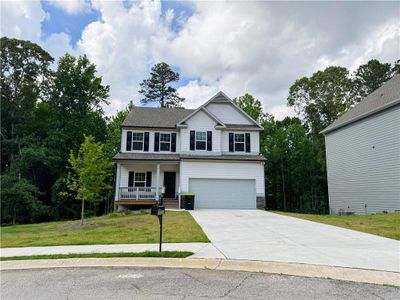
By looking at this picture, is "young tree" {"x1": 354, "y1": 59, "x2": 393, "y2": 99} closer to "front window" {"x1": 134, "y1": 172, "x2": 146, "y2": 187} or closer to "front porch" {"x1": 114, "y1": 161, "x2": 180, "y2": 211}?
"front porch" {"x1": 114, "y1": 161, "x2": 180, "y2": 211}

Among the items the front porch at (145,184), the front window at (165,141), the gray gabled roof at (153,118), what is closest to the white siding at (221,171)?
the front porch at (145,184)

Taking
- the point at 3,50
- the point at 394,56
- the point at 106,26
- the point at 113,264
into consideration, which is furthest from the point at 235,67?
the point at 3,50

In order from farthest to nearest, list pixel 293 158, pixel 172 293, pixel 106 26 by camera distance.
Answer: pixel 293 158, pixel 106 26, pixel 172 293

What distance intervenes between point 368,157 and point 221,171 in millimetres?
9574

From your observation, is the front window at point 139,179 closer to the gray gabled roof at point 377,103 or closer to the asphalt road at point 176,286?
the gray gabled roof at point 377,103

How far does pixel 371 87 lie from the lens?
33469mm

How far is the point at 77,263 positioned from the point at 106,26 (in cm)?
1362

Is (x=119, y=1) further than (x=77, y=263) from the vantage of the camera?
Yes

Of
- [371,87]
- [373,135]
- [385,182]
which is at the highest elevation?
[371,87]

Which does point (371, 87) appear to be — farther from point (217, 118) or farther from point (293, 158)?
point (217, 118)

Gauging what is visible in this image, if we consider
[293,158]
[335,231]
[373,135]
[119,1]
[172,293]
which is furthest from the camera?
[293,158]

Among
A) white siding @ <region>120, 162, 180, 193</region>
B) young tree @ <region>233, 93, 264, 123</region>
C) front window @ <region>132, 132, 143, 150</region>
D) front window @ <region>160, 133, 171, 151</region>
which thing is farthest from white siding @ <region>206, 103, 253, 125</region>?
young tree @ <region>233, 93, 264, 123</region>

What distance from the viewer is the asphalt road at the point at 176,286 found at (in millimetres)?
4602

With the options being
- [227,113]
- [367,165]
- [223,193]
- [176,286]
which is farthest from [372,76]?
[176,286]
